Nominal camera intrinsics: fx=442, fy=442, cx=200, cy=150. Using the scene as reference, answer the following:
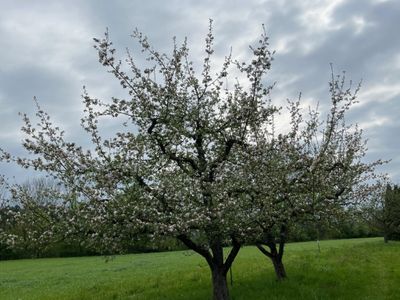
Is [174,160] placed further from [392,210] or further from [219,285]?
[392,210]

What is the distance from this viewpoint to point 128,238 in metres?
12.1

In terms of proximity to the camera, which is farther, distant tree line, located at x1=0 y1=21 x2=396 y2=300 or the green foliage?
the green foliage

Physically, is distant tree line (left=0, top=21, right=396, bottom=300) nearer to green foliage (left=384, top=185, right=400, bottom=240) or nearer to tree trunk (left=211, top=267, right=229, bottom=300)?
tree trunk (left=211, top=267, right=229, bottom=300)

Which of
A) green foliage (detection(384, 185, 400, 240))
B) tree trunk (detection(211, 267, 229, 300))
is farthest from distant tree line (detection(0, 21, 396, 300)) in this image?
green foliage (detection(384, 185, 400, 240))

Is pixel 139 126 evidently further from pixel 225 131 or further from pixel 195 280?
pixel 195 280

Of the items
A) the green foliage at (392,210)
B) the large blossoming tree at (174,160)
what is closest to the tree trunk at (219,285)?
the large blossoming tree at (174,160)

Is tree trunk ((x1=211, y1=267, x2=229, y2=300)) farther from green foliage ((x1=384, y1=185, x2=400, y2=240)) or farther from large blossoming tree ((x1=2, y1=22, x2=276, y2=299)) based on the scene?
green foliage ((x1=384, y1=185, x2=400, y2=240))

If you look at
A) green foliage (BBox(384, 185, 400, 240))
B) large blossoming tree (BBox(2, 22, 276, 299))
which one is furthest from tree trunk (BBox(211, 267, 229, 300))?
green foliage (BBox(384, 185, 400, 240))

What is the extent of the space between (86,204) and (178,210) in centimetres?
254

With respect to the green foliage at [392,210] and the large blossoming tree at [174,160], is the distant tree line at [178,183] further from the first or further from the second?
the green foliage at [392,210]

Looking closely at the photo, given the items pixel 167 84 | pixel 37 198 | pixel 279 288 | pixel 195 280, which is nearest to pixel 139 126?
pixel 167 84

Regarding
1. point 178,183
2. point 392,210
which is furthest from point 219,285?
point 392,210

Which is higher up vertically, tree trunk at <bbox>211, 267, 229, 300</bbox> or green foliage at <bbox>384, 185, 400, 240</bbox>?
green foliage at <bbox>384, 185, 400, 240</bbox>

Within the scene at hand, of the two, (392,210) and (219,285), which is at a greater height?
(392,210)
